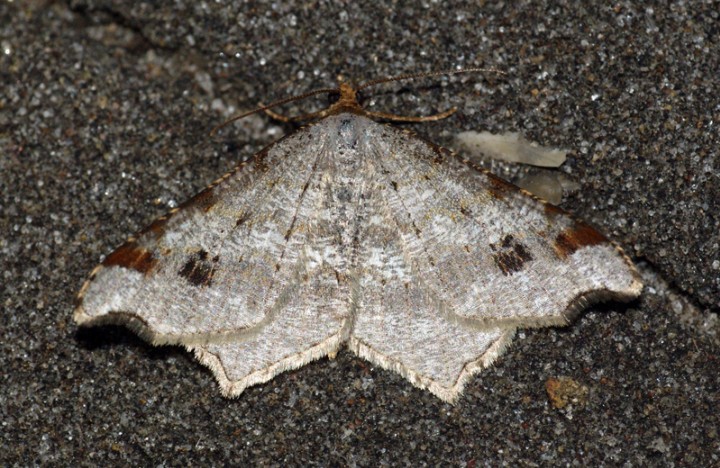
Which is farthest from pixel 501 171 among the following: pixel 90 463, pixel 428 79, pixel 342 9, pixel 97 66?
pixel 90 463

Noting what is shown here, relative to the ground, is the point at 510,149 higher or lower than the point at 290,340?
higher

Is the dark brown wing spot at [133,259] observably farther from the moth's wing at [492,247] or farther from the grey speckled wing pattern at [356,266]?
the moth's wing at [492,247]

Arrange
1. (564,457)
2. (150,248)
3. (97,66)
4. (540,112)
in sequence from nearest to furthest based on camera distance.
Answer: (150,248) < (564,457) < (540,112) < (97,66)

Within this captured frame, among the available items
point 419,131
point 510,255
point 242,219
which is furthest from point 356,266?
point 419,131

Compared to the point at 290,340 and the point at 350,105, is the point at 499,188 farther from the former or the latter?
the point at 290,340

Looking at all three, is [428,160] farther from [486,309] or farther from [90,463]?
[90,463]

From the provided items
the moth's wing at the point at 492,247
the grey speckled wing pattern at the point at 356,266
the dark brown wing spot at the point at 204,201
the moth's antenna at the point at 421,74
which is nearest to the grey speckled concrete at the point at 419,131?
the moth's antenna at the point at 421,74
